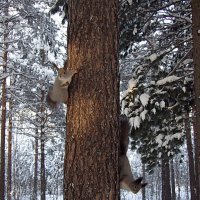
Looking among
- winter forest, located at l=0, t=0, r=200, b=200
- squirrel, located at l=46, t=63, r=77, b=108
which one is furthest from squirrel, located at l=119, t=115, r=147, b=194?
squirrel, located at l=46, t=63, r=77, b=108

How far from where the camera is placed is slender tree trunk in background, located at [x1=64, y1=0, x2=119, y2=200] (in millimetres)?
3186

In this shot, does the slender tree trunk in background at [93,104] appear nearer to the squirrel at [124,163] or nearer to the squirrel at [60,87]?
the squirrel at [60,87]

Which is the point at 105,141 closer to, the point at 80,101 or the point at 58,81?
the point at 80,101

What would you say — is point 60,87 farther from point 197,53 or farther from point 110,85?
point 197,53

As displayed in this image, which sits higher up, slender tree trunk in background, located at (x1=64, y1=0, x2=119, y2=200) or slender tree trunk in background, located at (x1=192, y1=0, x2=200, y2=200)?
slender tree trunk in background, located at (x1=192, y1=0, x2=200, y2=200)

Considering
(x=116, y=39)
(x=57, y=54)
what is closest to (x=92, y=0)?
(x=116, y=39)

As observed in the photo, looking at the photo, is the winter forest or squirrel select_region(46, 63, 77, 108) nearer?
the winter forest

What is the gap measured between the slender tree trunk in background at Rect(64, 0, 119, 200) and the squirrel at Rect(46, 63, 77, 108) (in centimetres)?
6

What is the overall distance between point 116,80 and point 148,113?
4329mm

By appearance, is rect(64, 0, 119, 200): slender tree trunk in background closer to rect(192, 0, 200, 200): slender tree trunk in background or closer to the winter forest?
the winter forest

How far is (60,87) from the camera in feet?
11.5

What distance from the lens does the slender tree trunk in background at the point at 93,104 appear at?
319 centimetres

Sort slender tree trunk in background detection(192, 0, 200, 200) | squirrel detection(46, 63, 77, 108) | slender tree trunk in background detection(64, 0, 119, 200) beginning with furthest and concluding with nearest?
slender tree trunk in background detection(192, 0, 200, 200), squirrel detection(46, 63, 77, 108), slender tree trunk in background detection(64, 0, 119, 200)

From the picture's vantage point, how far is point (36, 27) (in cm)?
1561
